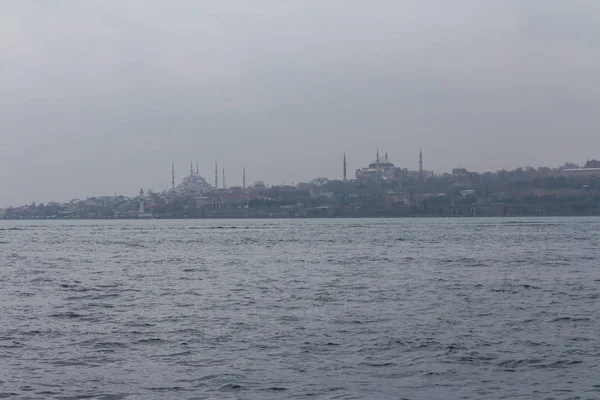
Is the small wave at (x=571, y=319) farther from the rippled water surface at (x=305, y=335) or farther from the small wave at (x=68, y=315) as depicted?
the small wave at (x=68, y=315)

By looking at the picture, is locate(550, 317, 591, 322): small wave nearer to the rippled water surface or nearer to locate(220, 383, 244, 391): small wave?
the rippled water surface

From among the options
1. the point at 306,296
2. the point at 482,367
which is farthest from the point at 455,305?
the point at 482,367

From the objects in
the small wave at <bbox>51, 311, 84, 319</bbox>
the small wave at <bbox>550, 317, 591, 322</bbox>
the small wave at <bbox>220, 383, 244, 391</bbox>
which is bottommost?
the small wave at <bbox>220, 383, 244, 391</bbox>

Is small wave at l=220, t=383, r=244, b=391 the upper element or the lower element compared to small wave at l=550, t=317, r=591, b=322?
lower

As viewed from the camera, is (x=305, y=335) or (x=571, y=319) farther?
(x=571, y=319)

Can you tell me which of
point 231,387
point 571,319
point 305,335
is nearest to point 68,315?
point 305,335

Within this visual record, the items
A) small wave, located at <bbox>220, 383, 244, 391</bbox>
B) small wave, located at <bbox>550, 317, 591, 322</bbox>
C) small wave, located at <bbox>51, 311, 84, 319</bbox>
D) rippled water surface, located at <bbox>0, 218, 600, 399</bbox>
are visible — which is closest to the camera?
small wave, located at <bbox>220, 383, 244, 391</bbox>

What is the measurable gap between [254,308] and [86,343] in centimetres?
694

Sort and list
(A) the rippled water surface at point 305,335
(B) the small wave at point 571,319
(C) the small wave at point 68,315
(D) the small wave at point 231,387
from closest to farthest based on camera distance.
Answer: (D) the small wave at point 231,387 < (A) the rippled water surface at point 305,335 < (B) the small wave at point 571,319 < (C) the small wave at point 68,315

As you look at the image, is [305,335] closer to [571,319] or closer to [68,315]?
[571,319]

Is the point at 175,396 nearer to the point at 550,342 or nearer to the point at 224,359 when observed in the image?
the point at 224,359

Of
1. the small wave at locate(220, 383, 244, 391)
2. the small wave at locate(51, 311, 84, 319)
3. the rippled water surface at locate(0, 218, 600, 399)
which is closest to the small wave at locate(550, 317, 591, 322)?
the rippled water surface at locate(0, 218, 600, 399)

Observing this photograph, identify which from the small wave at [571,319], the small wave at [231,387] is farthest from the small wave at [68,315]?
the small wave at [571,319]

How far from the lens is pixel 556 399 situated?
44.8 feet
